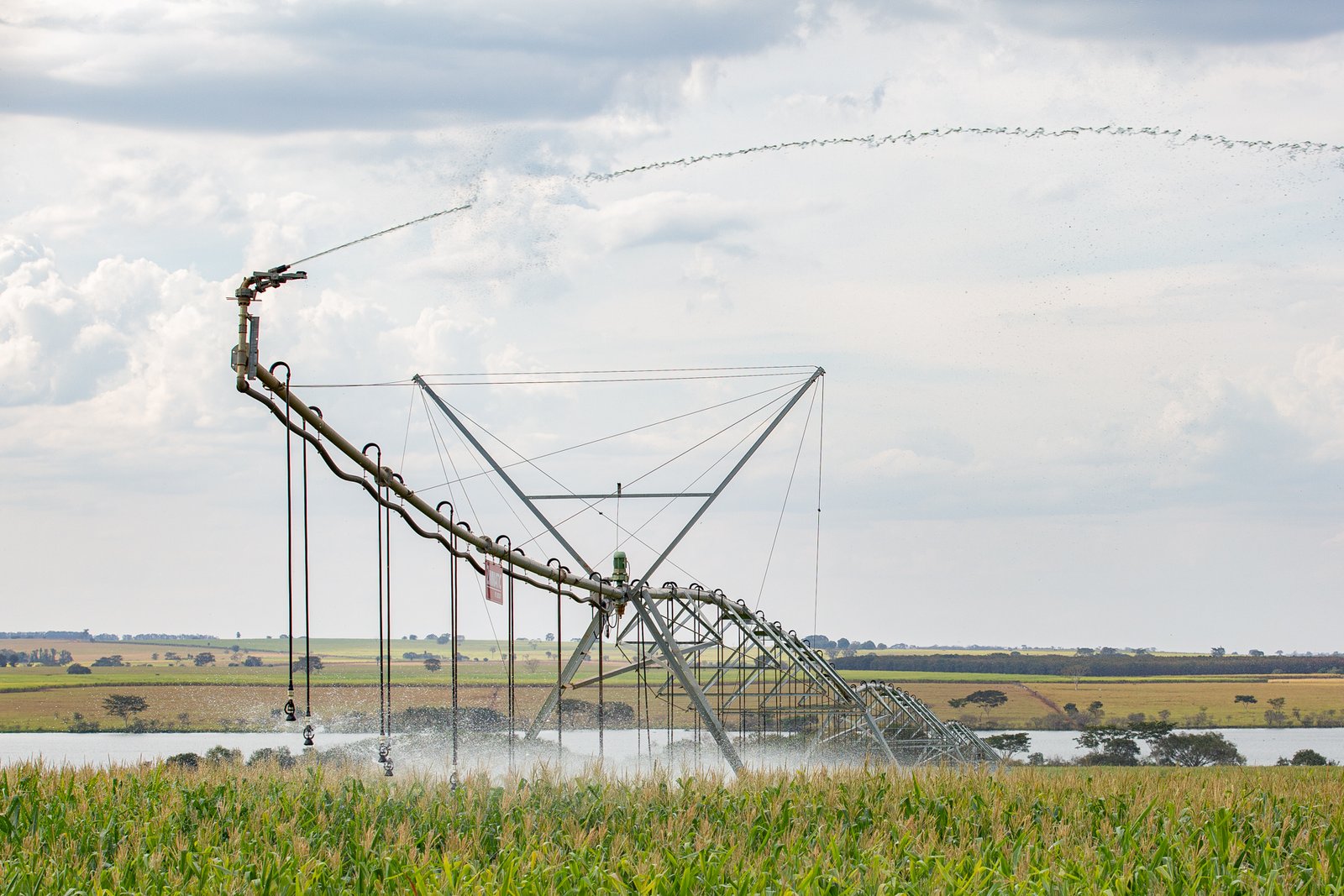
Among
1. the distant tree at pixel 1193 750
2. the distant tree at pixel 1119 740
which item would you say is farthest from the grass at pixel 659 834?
the distant tree at pixel 1193 750

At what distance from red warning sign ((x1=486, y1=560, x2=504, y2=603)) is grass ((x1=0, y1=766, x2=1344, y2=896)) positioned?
12.3ft

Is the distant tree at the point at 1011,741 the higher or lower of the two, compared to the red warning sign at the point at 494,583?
lower

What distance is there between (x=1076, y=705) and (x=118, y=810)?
137850mm

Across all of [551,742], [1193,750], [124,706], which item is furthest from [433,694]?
[551,742]

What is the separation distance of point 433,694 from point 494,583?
144 m

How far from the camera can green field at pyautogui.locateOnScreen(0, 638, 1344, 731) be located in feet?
379

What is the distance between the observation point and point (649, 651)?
109ft

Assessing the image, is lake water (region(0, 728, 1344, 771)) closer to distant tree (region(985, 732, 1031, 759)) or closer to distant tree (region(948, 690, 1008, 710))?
distant tree (region(985, 732, 1031, 759))

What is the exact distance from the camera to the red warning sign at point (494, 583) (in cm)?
2139

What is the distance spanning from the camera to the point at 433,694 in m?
161

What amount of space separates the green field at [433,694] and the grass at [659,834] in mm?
80605

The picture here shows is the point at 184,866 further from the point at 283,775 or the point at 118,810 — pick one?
the point at 283,775

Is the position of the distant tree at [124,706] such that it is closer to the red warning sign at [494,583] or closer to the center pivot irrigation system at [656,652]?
the center pivot irrigation system at [656,652]

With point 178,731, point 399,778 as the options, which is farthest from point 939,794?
point 178,731
